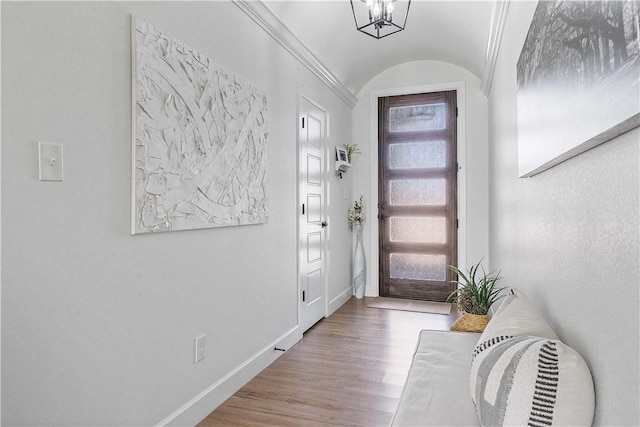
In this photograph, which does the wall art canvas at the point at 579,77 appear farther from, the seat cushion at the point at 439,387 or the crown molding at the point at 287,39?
the crown molding at the point at 287,39

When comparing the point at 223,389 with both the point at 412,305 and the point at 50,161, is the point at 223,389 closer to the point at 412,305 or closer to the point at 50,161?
the point at 50,161

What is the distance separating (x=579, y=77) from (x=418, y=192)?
13.2 feet

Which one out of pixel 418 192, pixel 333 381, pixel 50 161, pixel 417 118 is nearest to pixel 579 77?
pixel 50 161

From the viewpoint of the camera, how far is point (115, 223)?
1595 mm

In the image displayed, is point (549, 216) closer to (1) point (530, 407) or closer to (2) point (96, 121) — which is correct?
(1) point (530, 407)

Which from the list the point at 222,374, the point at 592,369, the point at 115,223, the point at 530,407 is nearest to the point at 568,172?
the point at 592,369

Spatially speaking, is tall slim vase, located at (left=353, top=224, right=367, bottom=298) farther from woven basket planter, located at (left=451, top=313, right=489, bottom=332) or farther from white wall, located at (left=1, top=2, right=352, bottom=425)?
woven basket planter, located at (left=451, top=313, right=489, bottom=332)

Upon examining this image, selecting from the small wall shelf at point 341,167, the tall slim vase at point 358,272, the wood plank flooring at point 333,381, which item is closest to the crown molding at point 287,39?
the small wall shelf at point 341,167

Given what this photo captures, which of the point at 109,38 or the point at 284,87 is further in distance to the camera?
the point at 284,87

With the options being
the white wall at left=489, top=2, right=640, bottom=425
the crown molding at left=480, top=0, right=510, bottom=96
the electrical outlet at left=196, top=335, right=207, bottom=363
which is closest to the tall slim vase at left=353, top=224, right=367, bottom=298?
the crown molding at left=480, top=0, right=510, bottom=96

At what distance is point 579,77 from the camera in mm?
853

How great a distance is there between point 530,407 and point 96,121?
5.38 ft

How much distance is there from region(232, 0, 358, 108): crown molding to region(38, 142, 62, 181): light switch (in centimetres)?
154

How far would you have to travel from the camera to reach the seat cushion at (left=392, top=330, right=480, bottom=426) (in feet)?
3.90
